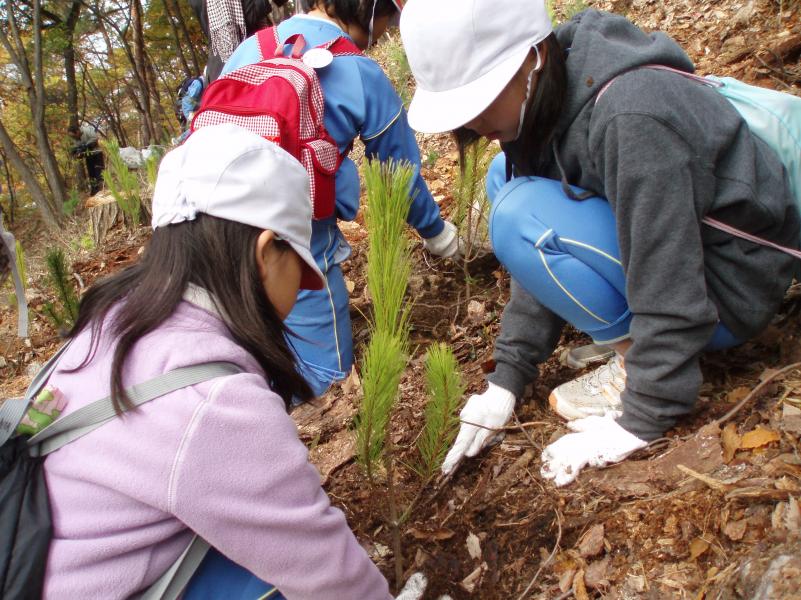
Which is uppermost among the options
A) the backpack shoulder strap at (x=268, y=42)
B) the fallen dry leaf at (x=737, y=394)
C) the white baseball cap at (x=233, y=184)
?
the backpack shoulder strap at (x=268, y=42)

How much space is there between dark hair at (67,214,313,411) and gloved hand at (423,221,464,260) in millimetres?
1480

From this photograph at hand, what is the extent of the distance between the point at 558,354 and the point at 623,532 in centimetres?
77

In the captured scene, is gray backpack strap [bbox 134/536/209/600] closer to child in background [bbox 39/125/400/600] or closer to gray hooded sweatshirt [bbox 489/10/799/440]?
child in background [bbox 39/125/400/600]

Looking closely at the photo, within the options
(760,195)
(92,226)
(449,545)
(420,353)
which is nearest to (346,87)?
(420,353)

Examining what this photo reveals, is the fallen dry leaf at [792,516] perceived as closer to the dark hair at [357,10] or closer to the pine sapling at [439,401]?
the pine sapling at [439,401]

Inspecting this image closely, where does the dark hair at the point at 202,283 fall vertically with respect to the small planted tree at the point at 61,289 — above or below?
above

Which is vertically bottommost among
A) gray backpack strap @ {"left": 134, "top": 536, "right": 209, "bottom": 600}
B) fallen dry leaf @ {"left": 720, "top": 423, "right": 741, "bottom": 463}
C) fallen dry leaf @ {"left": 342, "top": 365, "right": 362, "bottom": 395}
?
fallen dry leaf @ {"left": 342, "top": 365, "right": 362, "bottom": 395}

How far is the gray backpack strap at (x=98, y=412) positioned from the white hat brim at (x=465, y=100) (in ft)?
2.41

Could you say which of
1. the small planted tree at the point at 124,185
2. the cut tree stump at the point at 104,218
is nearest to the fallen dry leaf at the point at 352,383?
the small planted tree at the point at 124,185

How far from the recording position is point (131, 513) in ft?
3.04

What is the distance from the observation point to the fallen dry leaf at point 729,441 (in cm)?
134

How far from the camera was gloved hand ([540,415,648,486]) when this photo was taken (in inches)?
57.7

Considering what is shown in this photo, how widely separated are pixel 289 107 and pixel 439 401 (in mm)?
1028

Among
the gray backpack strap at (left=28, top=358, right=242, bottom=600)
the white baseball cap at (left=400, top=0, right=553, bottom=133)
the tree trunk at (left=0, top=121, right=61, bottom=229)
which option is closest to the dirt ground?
the gray backpack strap at (left=28, top=358, right=242, bottom=600)
